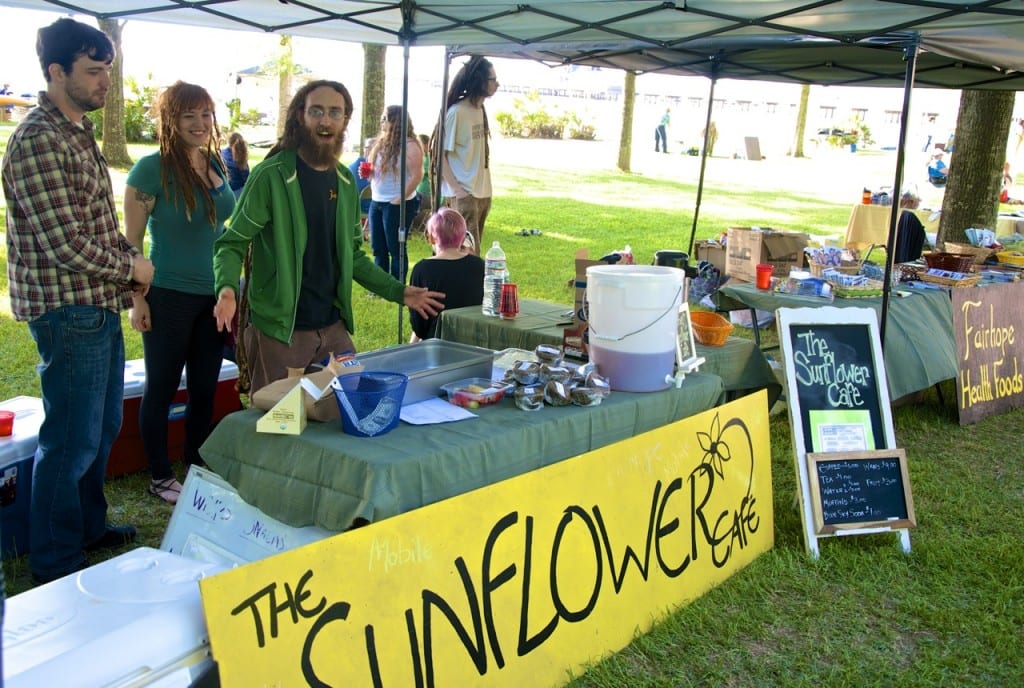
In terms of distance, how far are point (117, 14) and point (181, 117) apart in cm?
116

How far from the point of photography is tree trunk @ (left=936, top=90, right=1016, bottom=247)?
23.8 feet

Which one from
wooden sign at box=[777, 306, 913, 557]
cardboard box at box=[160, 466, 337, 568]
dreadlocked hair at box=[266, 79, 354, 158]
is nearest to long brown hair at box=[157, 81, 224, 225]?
dreadlocked hair at box=[266, 79, 354, 158]

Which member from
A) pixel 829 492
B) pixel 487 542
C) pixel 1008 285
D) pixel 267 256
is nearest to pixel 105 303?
pixel 267 256

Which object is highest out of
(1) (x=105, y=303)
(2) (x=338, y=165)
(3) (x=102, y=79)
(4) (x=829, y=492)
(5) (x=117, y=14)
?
(5) (x=117, y=14)

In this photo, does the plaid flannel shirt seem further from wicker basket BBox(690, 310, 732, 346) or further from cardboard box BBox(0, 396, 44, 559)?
wicker basket BBox(690, 310, 732, 346)

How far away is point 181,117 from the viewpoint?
309cm

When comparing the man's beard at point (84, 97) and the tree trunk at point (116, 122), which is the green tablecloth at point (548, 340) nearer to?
the man's beard at point (84, 97)

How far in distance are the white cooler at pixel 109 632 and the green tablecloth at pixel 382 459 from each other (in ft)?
1.13

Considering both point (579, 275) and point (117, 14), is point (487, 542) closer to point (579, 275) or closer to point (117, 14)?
point (579, 275)

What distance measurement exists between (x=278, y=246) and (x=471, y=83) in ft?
10.5

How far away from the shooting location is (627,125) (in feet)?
63.6

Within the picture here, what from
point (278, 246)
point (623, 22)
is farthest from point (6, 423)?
point (623, 22)

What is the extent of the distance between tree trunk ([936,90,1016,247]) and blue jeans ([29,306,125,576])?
282 inches

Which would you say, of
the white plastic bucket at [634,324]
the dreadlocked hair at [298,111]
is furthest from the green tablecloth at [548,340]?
the dreadlocked hair at [298,111]
